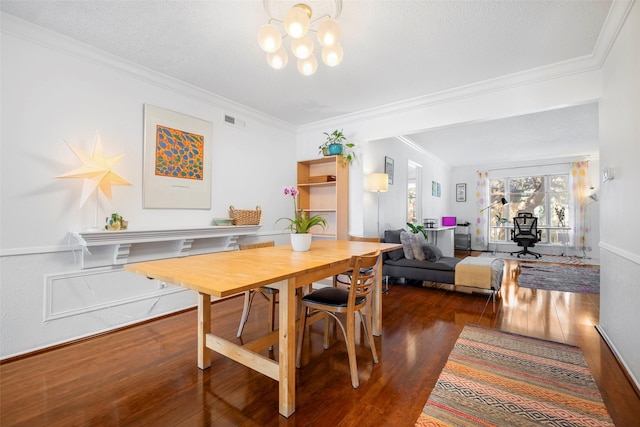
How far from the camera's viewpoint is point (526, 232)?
720cm

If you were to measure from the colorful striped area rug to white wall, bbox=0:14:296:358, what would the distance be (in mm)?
2828

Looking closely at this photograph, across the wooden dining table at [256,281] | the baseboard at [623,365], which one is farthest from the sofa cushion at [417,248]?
the wooden dining table at [256,281]

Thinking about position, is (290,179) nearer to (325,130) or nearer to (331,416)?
(325,130)

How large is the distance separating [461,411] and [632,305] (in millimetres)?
1387

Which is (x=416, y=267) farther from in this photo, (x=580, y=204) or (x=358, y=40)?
(x=580, y=204)

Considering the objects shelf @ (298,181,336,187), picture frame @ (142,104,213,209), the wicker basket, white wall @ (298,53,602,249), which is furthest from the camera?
shelf @ (298,181,336,187)

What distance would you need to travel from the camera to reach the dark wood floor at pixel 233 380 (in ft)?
5.12

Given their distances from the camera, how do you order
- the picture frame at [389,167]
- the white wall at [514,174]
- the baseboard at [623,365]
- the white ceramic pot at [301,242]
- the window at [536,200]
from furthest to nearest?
the window at [536,200]
the white wall at [514,174]
the picture frame at [389,167]
the white ceramic pot at [301,242]
the baseboard at [623,365]

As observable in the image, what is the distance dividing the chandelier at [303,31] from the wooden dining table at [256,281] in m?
1.37

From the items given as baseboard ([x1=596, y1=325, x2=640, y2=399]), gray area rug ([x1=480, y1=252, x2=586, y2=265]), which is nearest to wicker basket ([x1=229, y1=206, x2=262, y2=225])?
baseboard ([x1=596, y1=325, x2=640, y2=399])

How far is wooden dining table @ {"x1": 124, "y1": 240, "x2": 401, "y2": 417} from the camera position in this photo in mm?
1302

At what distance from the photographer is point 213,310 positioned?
3.27 meters

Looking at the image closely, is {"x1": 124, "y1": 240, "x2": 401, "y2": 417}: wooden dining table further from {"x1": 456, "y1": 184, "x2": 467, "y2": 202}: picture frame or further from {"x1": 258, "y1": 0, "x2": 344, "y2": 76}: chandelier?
{"x1": 456, "y1": 184, "x2": 467, "y2": 202}: picture frame

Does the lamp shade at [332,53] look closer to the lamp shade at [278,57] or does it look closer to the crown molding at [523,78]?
the lamp shade at [278,57]
